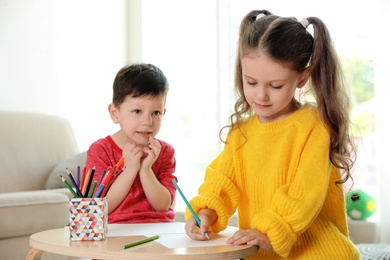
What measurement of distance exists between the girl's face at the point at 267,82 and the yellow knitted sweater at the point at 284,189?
83mm

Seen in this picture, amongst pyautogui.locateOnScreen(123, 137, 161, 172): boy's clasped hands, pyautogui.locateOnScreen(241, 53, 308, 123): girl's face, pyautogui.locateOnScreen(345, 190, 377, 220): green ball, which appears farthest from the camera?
pyautogui.locateOnScreen(345, 190, 377, 220): green ball

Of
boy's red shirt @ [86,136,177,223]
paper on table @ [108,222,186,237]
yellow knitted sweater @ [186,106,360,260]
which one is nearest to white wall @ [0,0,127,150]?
boy's red shirt @ [86,136,177,223]

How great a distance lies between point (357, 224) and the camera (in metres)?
3.87

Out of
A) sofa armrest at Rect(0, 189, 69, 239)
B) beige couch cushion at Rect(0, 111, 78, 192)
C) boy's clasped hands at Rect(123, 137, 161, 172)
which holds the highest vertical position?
boy's clasped hands at Rect(123, 137, 161, 172)

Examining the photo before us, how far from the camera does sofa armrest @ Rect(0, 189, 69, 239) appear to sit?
2.66 meters

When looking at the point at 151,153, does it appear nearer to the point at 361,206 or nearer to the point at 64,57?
the point at 361,206

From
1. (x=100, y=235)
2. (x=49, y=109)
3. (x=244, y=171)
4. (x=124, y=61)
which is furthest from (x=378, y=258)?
(x=124, y=61)

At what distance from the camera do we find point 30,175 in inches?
136

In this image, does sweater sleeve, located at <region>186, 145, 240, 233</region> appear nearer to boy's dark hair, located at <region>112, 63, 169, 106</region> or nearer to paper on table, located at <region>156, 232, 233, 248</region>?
paper on table, located at <region>156, 232, 233, 248</region>

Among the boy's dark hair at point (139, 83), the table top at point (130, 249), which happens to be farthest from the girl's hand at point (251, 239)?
the boy's dark hair at point (139, 83)

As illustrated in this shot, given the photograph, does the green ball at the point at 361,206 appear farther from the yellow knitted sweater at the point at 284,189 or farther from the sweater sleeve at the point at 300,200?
the sweater sleeve at the point at 300,200

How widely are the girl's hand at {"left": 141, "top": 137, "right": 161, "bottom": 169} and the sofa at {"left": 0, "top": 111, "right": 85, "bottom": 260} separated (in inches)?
39.4

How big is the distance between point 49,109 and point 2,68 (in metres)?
0.46

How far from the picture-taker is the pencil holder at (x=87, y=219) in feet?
4.84
